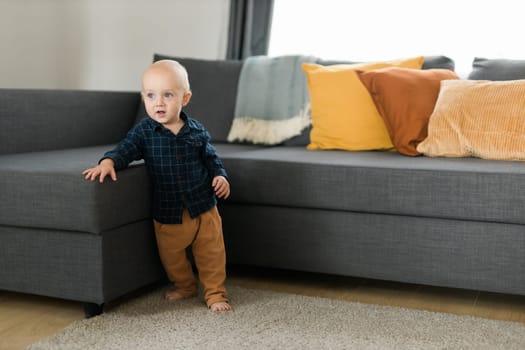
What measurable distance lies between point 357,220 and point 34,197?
3.29ft

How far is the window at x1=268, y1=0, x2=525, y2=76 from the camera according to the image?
3.38 metres

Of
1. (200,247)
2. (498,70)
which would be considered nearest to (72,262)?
(200,247)

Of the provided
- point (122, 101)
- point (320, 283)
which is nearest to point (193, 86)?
point (122, 101)

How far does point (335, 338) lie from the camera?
1.97m

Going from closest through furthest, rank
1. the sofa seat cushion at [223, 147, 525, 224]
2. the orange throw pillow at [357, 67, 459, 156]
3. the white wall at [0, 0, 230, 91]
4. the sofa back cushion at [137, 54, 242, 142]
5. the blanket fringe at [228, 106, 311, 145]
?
the sofa seat cushion at [223, 147, 525, 224]
the orange throw pillow at [357, 67, 459, 156]
the blanket fringe at [228, 106, 311, 145]
the sofa back cushion at [137, 54, 242, 142]
the white wall at [0, 0, 230, 91]

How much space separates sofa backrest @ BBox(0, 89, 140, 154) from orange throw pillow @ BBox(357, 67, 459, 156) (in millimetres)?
1161

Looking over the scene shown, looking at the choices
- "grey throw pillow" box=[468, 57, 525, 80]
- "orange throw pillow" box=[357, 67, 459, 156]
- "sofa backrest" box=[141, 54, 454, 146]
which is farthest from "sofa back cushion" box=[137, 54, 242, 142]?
"grey throw pillow" box=[468, 57, 525, 80]

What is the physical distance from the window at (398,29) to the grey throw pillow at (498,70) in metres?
0.36

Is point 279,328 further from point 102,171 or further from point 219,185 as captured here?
point 102,171

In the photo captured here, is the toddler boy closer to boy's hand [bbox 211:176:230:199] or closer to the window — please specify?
boy's hand [bbox 211:176:230:199]

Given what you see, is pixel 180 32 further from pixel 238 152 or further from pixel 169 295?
pixel 169 295

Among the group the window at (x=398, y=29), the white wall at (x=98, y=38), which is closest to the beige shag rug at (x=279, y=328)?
the window at (x=398, y=29)

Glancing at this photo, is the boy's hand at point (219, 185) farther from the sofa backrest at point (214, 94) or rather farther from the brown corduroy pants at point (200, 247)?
the sofa backrest at point (214, 94)

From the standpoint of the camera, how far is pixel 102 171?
2.09 meters
